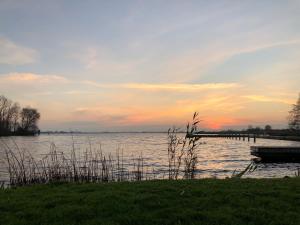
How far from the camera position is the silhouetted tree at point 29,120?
148 meters

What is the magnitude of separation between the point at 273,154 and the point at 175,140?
29.1 m

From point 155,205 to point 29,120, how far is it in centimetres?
15154

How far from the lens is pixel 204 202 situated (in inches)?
305

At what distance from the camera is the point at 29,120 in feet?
494

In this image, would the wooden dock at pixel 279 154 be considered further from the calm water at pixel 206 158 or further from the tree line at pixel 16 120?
the tree line at pixel 16 120

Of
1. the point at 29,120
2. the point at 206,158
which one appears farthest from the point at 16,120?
the point at 206,158

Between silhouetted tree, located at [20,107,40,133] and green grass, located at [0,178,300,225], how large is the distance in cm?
14585

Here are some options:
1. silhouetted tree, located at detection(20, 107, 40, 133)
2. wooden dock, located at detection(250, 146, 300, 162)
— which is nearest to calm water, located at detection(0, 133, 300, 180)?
wooden dock, located at detection(250, 146, 300, 162)

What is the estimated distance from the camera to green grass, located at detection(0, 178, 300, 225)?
262 inches

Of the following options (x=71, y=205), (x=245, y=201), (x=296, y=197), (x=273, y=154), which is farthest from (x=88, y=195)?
(x=273, y=154)

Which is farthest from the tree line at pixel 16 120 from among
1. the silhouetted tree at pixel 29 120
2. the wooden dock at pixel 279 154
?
the wooden dock at pixel 279 154

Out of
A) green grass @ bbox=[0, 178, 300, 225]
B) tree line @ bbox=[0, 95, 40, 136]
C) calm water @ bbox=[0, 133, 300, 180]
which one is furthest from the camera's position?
tree line @ bbox=[0, 95, 40, 136]

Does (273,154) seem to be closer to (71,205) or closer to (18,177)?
(18,177)

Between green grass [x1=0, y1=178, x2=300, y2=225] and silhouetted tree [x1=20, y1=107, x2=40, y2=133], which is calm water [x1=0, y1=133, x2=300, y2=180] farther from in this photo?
silhouetted tree [x1=20, y1=107, x2=40, y2=133]
